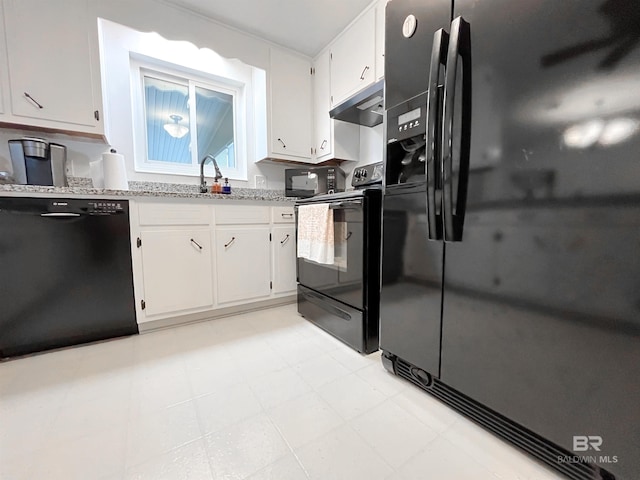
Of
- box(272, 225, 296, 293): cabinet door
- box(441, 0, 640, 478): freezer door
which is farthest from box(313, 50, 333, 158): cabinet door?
box(441, 0, 640, 478): freezer door

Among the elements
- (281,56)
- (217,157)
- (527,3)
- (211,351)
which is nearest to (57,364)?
(211,351)

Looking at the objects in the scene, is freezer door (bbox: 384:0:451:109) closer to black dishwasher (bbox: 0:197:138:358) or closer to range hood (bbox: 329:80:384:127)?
range hood (bbox: 329:80:384:127)

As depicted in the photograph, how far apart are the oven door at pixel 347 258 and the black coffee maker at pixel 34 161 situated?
1798 mm

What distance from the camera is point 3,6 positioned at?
57.7 inches

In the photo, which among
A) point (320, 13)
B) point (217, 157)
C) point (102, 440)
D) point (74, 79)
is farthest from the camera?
point (217, 157)

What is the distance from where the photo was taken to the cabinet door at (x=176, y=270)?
173 centimetres

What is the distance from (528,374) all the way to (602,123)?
0.71 metres

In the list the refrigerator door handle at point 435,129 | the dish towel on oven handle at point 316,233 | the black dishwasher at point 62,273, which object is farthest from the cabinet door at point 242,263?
the refrigerator door handle at point 435,129

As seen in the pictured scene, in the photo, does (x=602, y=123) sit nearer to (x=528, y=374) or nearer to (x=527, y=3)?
(x=527, y=3)

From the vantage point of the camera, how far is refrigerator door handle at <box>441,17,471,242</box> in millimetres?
837

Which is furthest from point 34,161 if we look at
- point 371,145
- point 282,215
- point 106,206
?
point 371,145

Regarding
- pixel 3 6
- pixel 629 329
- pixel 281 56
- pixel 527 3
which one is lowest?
pixel 629 329

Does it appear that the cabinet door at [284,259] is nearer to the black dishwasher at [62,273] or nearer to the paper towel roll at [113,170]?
the black dishwasher at [62,273]

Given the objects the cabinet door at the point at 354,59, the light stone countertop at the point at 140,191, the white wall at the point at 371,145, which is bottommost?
the light stone countertop at the point at 140,191
